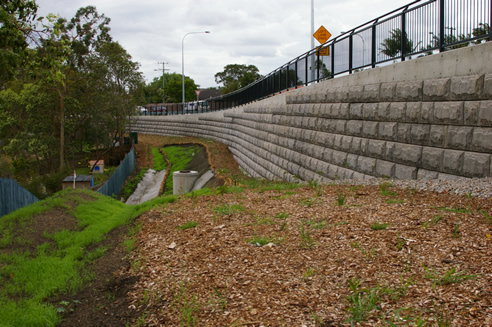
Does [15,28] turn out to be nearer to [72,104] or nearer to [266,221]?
[266,221]

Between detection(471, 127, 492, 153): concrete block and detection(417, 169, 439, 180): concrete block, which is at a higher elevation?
detection(471, 127, 492, 153): concrete block

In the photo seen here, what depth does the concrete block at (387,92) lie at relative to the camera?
9797 millimetres

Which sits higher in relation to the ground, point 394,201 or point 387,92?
point 387,92

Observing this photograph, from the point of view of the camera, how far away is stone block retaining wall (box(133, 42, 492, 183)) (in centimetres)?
769

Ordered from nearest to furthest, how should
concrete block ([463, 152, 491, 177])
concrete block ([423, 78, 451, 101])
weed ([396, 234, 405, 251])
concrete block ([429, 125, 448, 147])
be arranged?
weed ([396, 234, 405, 251]) < concrete block ([463, 152, 491, 177]) < concrete block ([423, 78, 451, 101]) < concrete block ([429, 125, 448, 147])

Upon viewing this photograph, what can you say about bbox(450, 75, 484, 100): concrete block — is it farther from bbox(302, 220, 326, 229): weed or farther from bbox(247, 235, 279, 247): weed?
bbox(247, 235, 279, 247): weed

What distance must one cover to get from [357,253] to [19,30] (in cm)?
1051

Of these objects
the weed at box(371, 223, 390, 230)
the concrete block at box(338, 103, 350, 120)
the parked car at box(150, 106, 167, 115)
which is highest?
the parked car at box(150, 106, 167, 115)

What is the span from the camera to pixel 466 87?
7.71 meters

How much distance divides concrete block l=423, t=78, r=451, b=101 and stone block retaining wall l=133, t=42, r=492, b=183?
19 mm

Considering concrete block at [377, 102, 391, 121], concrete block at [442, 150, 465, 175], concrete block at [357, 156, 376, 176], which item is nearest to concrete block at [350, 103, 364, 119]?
concrete block at [377, 102, 391, 121]

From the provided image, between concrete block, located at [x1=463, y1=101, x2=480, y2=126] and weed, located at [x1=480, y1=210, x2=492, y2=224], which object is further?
concrete block, located at [x1=463, y1=101, x2=480, y2=126]

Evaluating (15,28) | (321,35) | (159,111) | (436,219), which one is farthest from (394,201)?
(159,111)

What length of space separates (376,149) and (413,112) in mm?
1508
